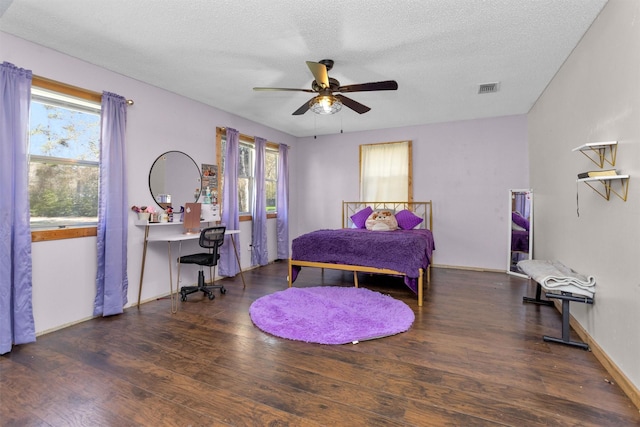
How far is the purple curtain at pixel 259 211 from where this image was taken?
217 inches

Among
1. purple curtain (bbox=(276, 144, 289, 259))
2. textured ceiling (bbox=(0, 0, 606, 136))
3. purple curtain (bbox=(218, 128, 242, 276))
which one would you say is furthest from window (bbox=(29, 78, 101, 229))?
purple curtain (bbox=(276, 144, 289, 259))

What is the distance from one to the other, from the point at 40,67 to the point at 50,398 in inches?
114

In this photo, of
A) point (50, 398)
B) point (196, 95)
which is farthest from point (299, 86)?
point (50, 398)

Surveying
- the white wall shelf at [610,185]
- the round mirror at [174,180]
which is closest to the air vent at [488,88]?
the white wall shelf at [610,185]

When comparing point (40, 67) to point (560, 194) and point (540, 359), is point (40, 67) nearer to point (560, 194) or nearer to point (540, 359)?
point (540, 359)

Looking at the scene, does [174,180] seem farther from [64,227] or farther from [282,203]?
[282,203]

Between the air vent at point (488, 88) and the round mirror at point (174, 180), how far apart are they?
13.5 feet

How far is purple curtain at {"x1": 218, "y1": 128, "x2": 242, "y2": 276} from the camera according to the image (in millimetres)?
4805

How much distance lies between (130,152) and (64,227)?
109 cm

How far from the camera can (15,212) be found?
2598 millimetres

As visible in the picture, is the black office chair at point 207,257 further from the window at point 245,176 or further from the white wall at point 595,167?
the white wall at point 595,167

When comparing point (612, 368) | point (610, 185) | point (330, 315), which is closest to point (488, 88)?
point (610, 185)

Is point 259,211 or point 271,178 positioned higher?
point 271,178

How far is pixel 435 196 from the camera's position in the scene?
5.72 metres
